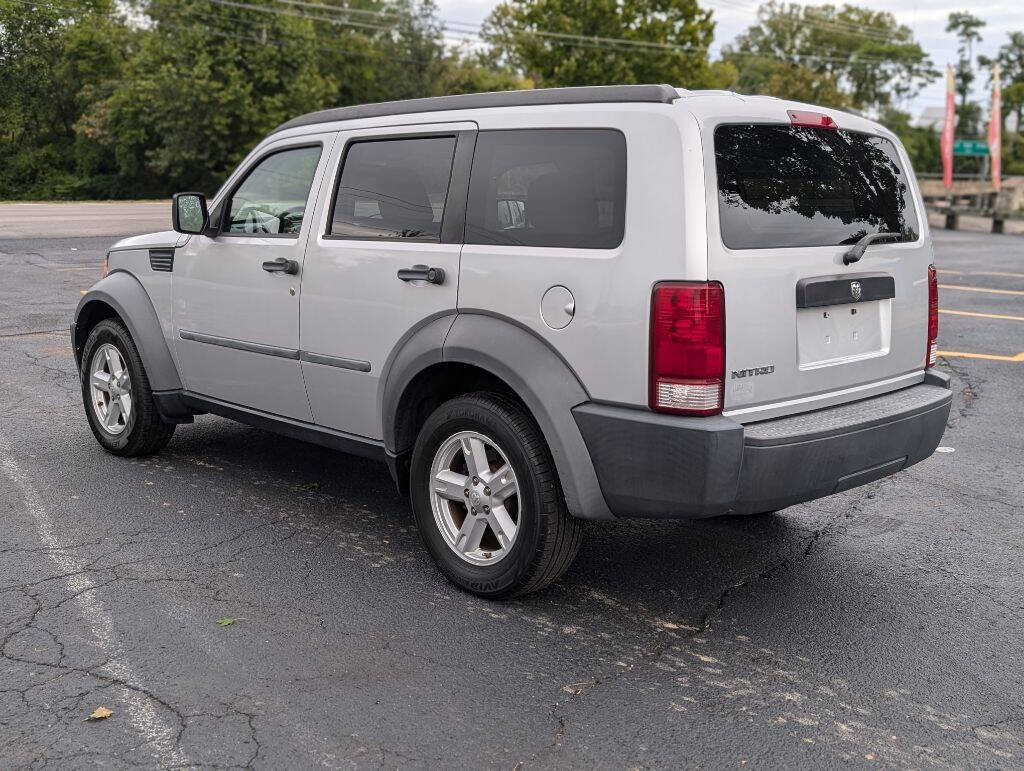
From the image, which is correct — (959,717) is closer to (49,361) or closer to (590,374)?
(590,374)

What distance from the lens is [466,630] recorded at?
154 inches

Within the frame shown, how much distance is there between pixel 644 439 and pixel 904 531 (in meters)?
2.12

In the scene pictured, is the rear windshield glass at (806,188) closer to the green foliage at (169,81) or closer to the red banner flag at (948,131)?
the red banner flag at (948,131)

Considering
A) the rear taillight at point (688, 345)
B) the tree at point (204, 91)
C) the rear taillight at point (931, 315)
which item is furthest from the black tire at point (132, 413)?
the tree at point (204, 91)

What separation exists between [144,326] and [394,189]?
2.00m

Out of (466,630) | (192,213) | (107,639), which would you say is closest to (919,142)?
(192,213)

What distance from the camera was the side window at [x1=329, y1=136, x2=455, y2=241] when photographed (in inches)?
172

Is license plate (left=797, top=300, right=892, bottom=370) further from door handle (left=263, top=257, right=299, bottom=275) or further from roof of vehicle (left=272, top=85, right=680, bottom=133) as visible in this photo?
door handle (left=263, top=257, right=299, bottom=275)

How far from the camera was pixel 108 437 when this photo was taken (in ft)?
20.2

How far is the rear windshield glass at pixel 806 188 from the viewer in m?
3.73

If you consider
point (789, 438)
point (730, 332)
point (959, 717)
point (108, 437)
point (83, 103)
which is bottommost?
point (959, 717)

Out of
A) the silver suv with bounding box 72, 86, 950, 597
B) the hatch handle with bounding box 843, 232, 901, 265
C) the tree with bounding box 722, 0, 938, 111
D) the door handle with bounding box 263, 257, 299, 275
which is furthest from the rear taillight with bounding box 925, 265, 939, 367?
the tree with bounding box 722, 0, 938, 111

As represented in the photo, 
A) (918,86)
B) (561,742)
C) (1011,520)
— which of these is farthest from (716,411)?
(918,86)

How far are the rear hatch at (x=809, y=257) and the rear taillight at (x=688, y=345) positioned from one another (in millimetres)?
55
